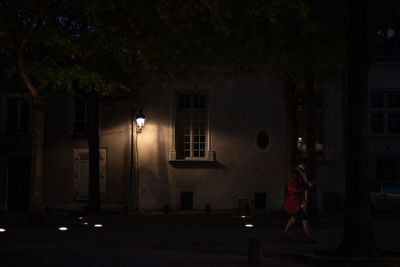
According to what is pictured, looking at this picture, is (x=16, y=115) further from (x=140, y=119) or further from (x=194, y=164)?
(x=194, y=164)

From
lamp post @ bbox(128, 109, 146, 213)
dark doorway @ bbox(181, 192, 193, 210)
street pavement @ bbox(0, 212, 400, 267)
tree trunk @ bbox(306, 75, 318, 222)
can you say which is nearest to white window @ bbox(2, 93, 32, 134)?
lamp post @ bbox(128, 109, 146, 213)

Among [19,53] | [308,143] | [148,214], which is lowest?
[148,214]

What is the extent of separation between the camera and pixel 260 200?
28.0 meters

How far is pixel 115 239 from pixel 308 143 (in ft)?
24.9

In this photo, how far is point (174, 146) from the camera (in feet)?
92.0

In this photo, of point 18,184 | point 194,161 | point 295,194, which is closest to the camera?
point 295,194

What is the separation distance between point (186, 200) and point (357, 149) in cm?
1737

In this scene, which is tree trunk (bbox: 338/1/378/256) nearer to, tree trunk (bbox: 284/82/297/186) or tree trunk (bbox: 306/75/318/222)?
tree trunk (bbox: 306/75/318/222)

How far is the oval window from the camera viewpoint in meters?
28.2

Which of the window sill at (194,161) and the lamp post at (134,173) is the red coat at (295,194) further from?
the lamp post at (134,173)

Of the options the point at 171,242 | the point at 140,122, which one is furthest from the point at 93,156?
the point at 171,242

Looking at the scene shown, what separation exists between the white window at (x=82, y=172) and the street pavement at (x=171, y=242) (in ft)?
14.0

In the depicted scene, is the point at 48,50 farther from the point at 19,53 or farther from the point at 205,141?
the point at 205,141

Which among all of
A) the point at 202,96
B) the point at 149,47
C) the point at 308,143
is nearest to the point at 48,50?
the point at 149,47
